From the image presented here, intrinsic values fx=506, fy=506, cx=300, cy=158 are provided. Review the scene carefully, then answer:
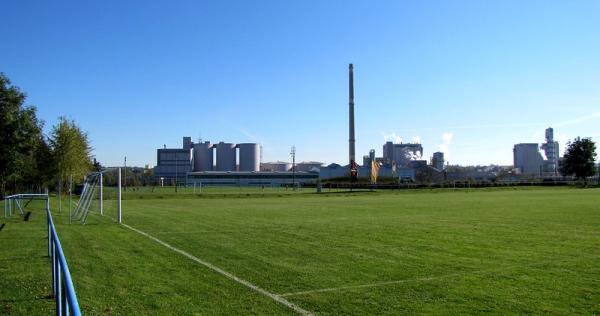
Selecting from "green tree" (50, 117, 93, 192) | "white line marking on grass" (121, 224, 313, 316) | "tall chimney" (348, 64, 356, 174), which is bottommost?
"white line marking on grass" (121, 224, 313, 316)

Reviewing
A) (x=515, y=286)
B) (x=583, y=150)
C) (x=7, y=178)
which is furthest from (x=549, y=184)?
(x=515, y=286)

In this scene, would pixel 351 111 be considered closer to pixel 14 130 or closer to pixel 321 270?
pixel 14 130

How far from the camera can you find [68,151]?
151ft

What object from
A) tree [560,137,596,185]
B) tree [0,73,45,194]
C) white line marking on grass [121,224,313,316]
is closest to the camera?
white line marking on grass [121,224,313,316]

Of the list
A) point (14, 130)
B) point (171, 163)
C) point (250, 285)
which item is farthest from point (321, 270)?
point (171, 163)

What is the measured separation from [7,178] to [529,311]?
146ft

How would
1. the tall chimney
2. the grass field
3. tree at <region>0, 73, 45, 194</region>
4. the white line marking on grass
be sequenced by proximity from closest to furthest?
the white line marking on grass < the grass field < tree at <region>0, 73, 45, 194</region> < the tall chimney

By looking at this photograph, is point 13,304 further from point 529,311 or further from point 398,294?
point 529,311

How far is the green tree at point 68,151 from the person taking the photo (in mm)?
45938

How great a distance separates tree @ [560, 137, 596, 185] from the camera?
111250mm

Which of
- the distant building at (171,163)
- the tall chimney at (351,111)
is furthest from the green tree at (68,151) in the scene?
the distant building at (171,163)

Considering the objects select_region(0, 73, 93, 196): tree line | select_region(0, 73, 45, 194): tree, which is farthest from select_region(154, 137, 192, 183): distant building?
select_region(0, 73, 45, 194): tree

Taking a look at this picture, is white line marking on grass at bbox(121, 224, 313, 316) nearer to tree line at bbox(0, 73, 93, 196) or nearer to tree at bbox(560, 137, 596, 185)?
tree line at bbox(0, 73, 93, 196)

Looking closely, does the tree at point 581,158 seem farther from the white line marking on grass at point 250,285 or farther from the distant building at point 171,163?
the distant building at point 171,163
